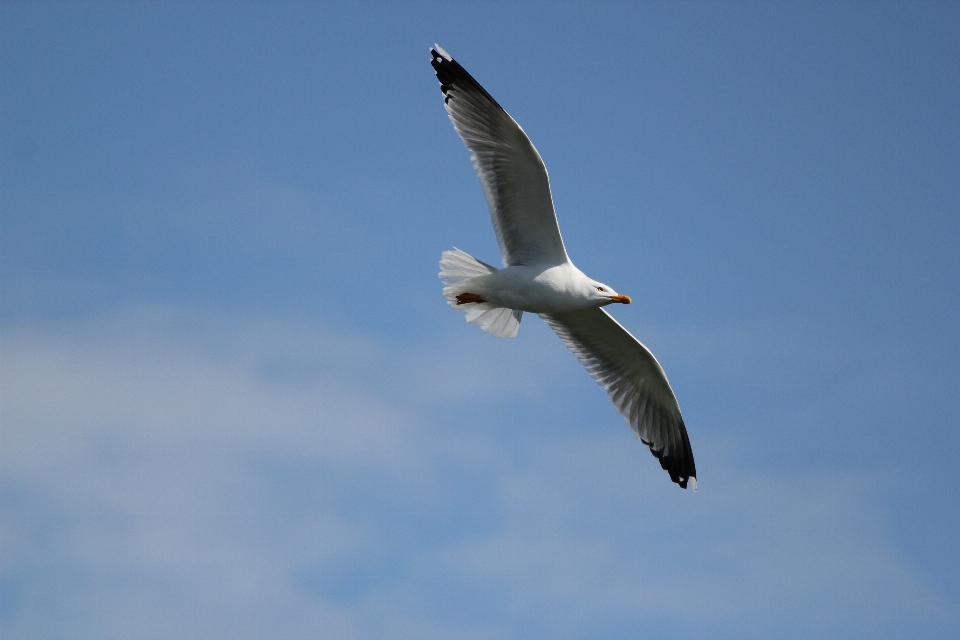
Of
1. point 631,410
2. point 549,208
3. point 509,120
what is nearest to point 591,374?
point 631,410

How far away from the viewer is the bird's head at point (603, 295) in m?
8.98

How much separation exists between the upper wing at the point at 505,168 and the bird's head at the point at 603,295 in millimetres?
371

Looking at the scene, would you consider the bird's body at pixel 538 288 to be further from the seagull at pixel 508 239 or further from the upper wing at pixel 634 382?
the upper wing at pixel 634 382

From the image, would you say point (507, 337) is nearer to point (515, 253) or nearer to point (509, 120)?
point (515, 253)

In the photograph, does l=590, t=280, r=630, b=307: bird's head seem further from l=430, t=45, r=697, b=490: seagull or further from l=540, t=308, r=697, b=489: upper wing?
l=540, t=308, r=697, b=489: upper wing

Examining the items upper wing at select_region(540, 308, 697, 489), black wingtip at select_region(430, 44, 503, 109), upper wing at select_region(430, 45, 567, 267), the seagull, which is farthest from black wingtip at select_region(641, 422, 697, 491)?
black wingtip at select_region(430, 44, 503, 109)

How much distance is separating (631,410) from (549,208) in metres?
2.61

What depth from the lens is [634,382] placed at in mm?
10203

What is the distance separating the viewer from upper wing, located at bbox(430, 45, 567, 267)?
859cm

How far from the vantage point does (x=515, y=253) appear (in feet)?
29.7

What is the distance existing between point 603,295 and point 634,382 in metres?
1.53

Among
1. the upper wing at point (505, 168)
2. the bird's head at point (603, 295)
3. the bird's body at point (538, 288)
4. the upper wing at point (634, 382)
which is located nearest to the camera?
the upper wing at point (505, 168)

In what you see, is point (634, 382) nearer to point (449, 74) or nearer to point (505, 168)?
point (505, 168)

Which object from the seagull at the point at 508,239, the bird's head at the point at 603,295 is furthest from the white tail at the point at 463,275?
the bird's head at the point at 603,295
